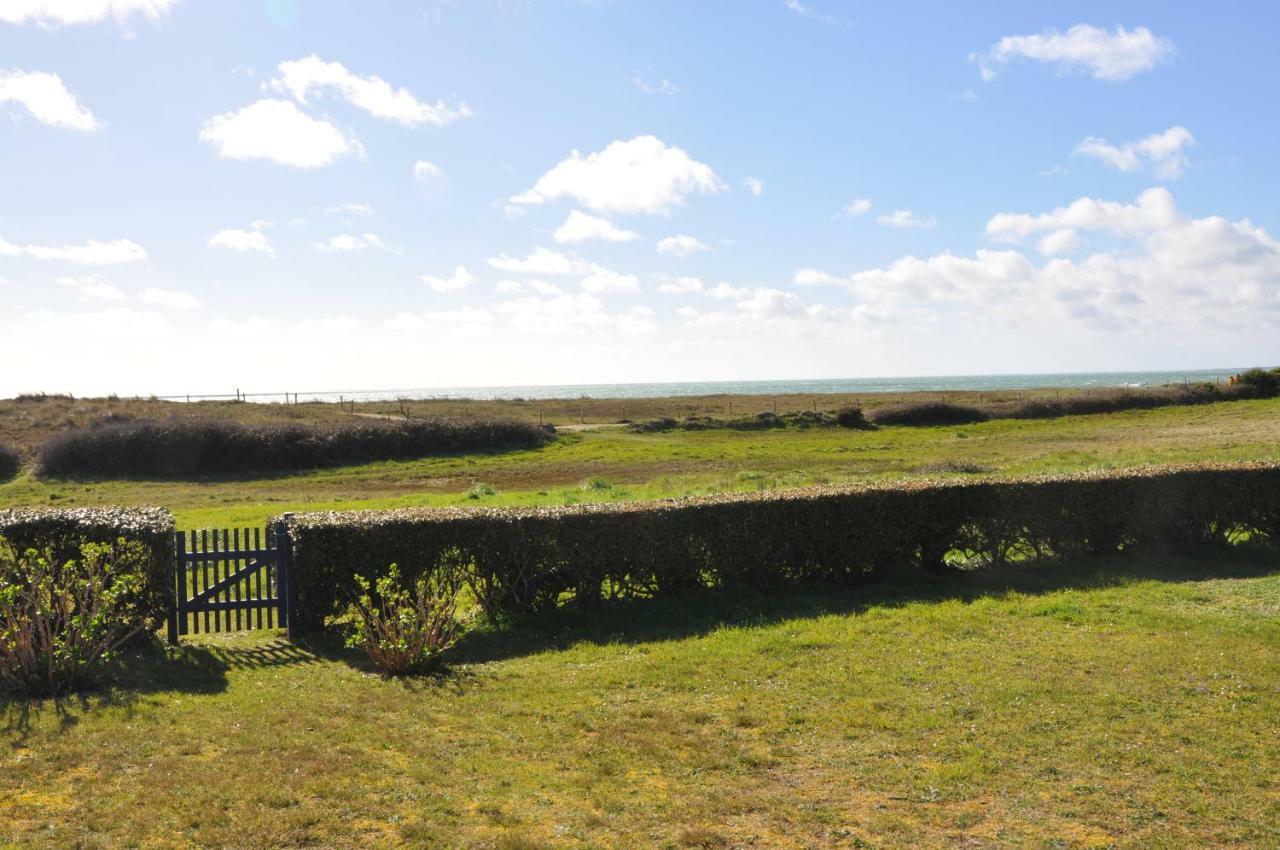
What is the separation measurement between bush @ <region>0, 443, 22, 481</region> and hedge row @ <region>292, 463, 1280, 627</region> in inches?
1300

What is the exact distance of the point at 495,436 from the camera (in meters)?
46.8

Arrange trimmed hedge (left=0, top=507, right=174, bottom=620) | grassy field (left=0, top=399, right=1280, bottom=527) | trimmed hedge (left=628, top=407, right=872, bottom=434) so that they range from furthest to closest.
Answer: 1. trimmed hedge (left=628, top=407, right=872, bottom=434)
2. grassy field (left=0, top=399, right=1280, bottom=527)
3. trimmed hedge (left=0, top=507, right=174, bottom=620)

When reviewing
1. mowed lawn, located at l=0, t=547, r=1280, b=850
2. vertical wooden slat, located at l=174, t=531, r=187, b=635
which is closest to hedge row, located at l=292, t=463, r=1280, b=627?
mowed lawn, located at l=0, t=547, r=1280, b=850

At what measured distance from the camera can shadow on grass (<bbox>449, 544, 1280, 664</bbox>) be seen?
11.1m

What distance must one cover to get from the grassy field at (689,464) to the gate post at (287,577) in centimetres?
1042

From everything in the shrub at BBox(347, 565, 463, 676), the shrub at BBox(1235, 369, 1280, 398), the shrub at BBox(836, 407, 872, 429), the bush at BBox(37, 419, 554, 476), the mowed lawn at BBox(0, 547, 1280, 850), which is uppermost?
the shrub at BBox(1235, 369, 1280, 398)

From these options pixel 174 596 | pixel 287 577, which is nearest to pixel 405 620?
pixel 287 577

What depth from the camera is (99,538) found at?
10.5 m

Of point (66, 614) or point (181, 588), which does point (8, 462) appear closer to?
point (181, 588)

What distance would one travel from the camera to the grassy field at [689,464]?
25641 mm

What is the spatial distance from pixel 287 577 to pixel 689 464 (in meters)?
25.4

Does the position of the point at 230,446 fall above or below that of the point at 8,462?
above

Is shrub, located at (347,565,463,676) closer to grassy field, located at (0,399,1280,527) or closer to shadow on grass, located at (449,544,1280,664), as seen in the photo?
shadow on grass, located at (449,544,1280,664)

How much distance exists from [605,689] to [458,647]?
2636 mm
